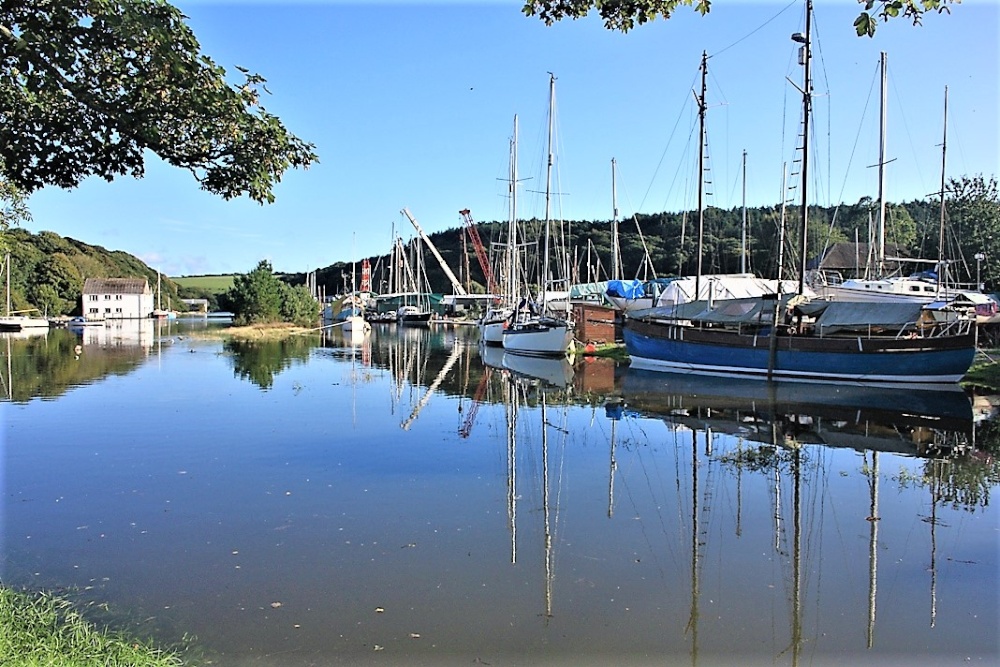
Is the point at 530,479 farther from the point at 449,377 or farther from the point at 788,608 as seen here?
the point at 449,377

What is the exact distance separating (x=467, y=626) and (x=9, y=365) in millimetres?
34377

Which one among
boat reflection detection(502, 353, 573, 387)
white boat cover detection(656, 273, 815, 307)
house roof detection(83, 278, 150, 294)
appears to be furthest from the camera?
house roof detection(83, 278, 150, 294)

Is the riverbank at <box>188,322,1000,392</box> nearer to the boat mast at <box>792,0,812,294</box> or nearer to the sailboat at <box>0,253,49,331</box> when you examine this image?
the boat mast at <box>792,0,812,294</box>

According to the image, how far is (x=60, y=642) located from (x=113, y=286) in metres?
123

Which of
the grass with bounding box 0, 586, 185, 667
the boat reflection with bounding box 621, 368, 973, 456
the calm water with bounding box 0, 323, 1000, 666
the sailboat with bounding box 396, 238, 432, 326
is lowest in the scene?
the calm water with bounding box 0, 323, 1000, 666

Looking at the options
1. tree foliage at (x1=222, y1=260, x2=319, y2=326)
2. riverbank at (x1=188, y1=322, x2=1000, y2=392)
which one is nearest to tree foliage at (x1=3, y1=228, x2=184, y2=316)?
tree foliage at (x1=222, y1=260, x2=319, y2=326)

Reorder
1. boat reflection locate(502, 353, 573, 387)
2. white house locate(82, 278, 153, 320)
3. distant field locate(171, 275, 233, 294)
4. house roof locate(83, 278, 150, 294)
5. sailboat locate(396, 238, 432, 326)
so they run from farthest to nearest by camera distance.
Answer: distant field locate(171, 275, 233, 294), house roof locate(83, 278, 150, 294), white house locate(82, 278, 153, 320), sailboat locate(396, 238, 432, 326), boat reflection locate(502, 353, 573, 387)

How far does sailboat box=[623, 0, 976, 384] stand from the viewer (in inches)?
957

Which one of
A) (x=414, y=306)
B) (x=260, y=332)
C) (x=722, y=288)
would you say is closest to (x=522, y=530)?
(x=722, y=288)

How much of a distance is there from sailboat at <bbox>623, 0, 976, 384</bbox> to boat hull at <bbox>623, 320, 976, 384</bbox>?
28 millimetres

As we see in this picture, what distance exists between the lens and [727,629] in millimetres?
6406

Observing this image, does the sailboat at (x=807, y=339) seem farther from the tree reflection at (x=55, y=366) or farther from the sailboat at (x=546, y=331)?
the tree reflection at (x=55, y=366)

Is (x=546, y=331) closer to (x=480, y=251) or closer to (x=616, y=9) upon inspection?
(x=616, y=9)

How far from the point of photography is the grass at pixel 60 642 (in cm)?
514
